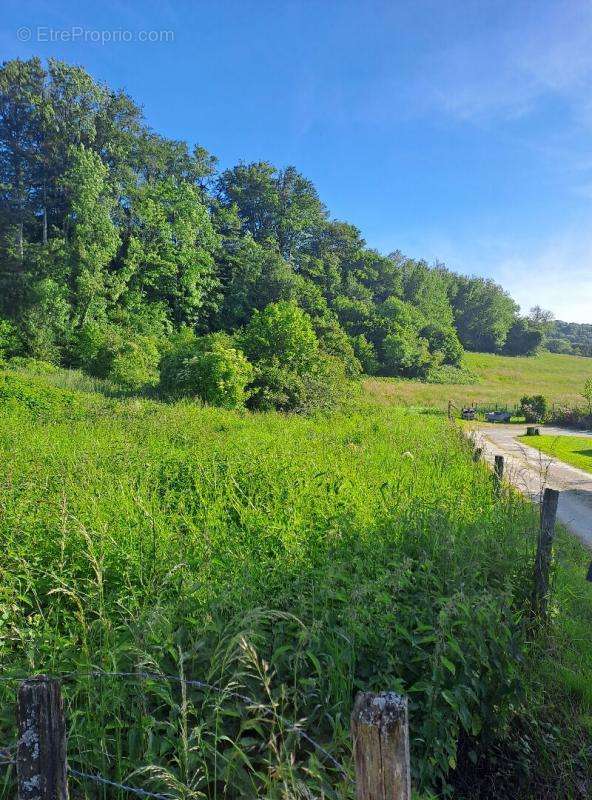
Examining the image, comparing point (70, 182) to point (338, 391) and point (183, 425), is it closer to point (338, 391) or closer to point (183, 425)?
point (338, 391)

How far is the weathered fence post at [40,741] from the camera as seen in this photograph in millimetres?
1242

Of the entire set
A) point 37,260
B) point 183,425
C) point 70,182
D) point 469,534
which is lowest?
point 183,425

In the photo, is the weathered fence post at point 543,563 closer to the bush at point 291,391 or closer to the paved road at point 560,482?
the paved road at point 560,482

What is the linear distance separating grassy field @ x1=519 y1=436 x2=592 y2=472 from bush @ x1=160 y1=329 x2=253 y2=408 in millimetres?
10514

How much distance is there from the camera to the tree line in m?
21.2

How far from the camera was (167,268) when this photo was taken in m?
38.8

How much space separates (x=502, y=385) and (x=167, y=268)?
3685 centimetres

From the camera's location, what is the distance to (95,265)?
32031 millimetres

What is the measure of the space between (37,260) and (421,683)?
35.2 metres

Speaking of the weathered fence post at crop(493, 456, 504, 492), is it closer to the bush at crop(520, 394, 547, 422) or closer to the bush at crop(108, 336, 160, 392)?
the bush at crop(108, 336, 160, 392)

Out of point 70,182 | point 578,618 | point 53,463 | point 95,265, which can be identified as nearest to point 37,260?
point 95,265

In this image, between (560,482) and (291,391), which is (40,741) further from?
(291,391)

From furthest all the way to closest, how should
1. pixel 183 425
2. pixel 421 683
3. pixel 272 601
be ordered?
1. pixel 183 425
2. pixel 272 601
3. pixel 421 683

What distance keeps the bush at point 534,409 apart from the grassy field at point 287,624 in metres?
22.1
